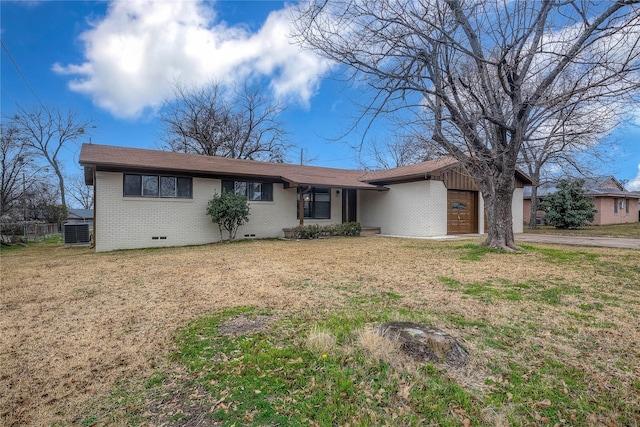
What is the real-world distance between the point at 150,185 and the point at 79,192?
35221 mm

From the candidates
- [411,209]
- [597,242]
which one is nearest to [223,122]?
[411,209]

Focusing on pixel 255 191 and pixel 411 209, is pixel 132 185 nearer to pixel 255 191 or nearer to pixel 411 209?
pixel 255 191

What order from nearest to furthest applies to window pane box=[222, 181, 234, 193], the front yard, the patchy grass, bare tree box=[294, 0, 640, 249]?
the front yard
bare tree box=[294, 0, 640, 249]
window pane box=[222, 181, 234, 193]
the patchy grass

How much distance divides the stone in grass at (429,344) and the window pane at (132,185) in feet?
37.9

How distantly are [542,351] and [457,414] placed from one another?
4.66 feet

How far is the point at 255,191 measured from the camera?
1461 cm

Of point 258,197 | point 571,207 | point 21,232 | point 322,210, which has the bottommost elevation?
point 21,232

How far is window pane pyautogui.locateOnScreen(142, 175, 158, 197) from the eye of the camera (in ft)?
39.7

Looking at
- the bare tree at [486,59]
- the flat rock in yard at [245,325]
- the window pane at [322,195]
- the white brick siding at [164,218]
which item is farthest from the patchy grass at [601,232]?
the flat rock in yard at [245,325]

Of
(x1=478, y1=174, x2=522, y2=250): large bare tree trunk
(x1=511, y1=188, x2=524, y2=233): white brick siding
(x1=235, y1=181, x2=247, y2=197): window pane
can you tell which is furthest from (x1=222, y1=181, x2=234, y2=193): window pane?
(x1=511, y1=188, x2=524, y2=233): white brick siding

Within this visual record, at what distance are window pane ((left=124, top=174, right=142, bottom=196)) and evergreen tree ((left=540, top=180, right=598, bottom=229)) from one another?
78.8 ft

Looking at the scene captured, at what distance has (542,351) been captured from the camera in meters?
2.96

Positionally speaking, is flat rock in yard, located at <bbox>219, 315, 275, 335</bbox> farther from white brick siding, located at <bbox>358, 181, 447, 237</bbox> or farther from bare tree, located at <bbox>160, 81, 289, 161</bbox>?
bare tree, located at <bbox>160, 81, 289, 161</bbox>

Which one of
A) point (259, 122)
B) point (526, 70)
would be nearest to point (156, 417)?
point (526, 70)
